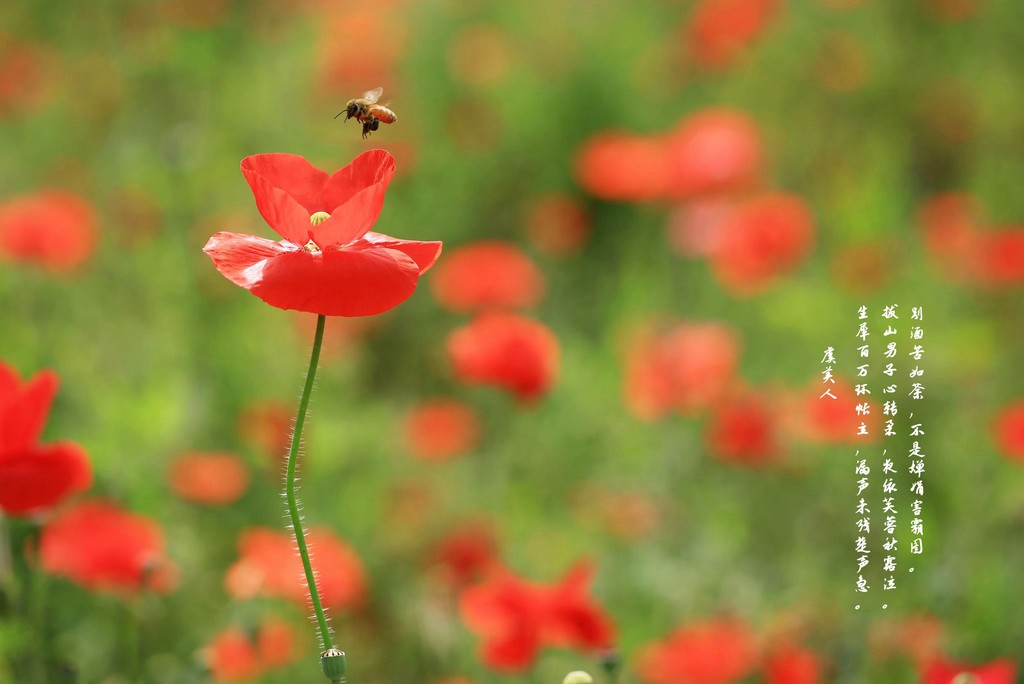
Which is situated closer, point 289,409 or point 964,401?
point 289,409

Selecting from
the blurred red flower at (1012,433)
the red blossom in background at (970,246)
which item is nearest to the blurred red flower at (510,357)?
the blurred red flower at (1012,433)

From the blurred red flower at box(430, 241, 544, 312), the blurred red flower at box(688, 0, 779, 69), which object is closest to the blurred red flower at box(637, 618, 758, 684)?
the blurred red flower at box(430, 241, 544, 312)

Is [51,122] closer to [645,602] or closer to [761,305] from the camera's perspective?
[761,305]

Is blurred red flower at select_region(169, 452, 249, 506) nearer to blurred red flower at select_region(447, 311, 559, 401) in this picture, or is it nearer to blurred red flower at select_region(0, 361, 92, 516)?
blurred red flower at select_region(447, 311, 559, 401)

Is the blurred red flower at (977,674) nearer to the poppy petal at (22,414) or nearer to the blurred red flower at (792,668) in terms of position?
the blurred red flower at (792,668)

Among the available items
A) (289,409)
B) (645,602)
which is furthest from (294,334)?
(645,602)
